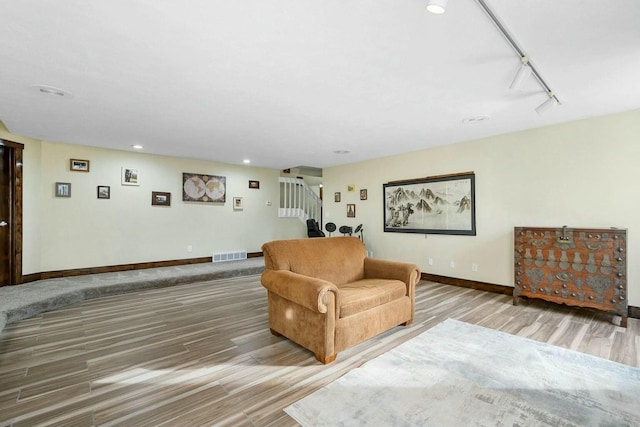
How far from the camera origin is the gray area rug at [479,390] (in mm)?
1726

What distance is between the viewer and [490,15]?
68.7 inches

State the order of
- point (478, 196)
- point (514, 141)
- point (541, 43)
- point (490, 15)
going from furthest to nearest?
point (478, 196) → point (514, 141) → point (541, 43) → point (490, 15)

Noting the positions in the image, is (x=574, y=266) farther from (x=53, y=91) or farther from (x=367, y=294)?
(x=53, y=91)

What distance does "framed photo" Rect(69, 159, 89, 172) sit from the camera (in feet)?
16.3

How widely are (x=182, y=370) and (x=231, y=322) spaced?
0.99 metres

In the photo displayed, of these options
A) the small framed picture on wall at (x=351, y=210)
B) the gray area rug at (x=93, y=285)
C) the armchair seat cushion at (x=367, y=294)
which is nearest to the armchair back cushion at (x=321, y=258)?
the armchair seat cushion at (x=367, y=294)

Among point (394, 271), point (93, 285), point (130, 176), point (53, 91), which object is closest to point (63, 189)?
point (130, 176)

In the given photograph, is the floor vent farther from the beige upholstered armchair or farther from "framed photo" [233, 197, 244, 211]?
the beige upholstered armchair

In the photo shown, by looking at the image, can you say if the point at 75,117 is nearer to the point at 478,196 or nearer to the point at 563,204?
the point at 478,196

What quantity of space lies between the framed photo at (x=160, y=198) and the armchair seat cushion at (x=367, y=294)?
4650mm

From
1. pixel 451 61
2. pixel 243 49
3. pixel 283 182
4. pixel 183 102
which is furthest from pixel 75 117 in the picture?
pixel 283 182

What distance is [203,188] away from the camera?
638cm

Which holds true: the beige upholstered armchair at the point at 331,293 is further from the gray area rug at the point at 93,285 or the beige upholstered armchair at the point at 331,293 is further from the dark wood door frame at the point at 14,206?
the dark wood door frame at the point at 14,206

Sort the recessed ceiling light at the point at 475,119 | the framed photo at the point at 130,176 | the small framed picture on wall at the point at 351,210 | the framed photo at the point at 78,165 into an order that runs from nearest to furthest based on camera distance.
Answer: the recessed ceiling light at the point at 475,119
the framed photo at the point at 78,165
the framed photo at the point at 130,176
the small framed picture on wall at the point at 351,210
